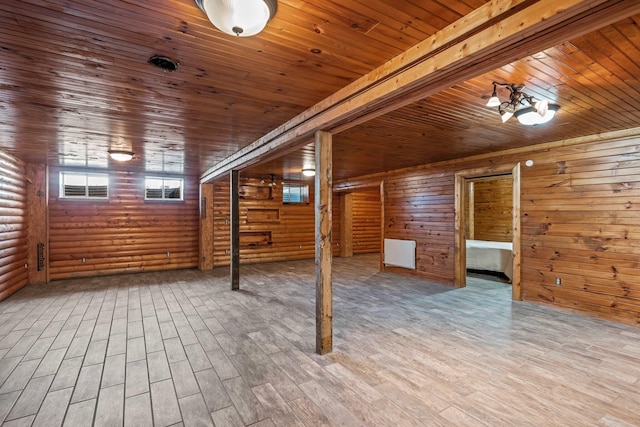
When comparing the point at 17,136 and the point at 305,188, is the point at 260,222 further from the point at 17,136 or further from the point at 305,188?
the point at 17,136

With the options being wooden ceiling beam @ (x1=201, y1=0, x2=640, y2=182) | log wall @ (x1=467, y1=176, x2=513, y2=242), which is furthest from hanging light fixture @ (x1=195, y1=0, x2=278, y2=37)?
log wall @ (x1=467, y1=176, x2=513, y2=242)

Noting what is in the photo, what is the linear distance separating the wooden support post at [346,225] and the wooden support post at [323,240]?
6.74 metres

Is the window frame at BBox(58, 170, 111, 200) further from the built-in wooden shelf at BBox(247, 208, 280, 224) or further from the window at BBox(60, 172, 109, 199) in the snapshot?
the built-in wooden shelf at BBox(247, 208, 280, 224)

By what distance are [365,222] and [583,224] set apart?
21.6ft

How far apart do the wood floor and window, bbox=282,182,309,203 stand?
4649mm

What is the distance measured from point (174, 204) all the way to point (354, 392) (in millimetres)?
6830

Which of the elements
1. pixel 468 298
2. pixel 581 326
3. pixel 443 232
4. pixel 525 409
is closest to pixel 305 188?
pixel 443 232

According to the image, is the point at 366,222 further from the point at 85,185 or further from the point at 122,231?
the point at 85,185

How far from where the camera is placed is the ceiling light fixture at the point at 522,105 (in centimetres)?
241

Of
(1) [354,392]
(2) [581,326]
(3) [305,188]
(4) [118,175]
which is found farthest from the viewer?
(3) [305,188]

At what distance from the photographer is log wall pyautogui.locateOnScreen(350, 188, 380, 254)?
10.2 metres

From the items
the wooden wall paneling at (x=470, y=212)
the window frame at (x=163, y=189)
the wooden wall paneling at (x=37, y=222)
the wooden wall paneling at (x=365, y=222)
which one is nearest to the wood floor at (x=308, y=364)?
the wooden wall paneling at (x=37, y=222)

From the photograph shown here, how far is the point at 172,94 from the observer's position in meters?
2.54

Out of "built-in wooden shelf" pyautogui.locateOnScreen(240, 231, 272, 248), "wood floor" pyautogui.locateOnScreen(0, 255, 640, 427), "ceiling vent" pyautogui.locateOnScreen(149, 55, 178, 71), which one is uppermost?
"ceiling vent" pyautogui.locateOnScreen(149, 55, 178, 71)
